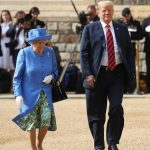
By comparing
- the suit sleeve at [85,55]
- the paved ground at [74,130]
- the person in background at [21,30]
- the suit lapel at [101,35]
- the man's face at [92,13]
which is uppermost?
the suit lapel at [101,35]

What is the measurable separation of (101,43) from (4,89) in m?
8.95

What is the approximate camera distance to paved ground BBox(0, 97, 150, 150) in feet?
36.7

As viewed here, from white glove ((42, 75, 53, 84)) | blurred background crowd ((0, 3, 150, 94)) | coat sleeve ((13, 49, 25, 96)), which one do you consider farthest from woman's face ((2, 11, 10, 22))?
white glove ((42, 75, 53, 84))

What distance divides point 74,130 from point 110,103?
97.1 inches

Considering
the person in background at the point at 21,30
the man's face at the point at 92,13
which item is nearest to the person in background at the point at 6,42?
the person in background at the point at 21,30

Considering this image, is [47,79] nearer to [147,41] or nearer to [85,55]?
[85,55]

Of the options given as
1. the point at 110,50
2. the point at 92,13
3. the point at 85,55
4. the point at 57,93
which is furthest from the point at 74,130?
the point at 92,13

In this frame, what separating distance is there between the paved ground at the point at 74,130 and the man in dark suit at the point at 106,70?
70cm

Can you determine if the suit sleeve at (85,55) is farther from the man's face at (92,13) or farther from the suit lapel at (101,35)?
the man's face at (92,13)

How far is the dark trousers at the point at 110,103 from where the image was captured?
1016 cm

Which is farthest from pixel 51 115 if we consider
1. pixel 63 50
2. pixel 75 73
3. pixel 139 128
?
pixel 63 50

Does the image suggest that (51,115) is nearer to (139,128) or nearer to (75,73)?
(139,128)

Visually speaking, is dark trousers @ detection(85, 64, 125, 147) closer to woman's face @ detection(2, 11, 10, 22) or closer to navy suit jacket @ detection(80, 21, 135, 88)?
navy suit jacket @ detection(80, 21, 135, 88)

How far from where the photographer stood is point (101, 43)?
10195mm
